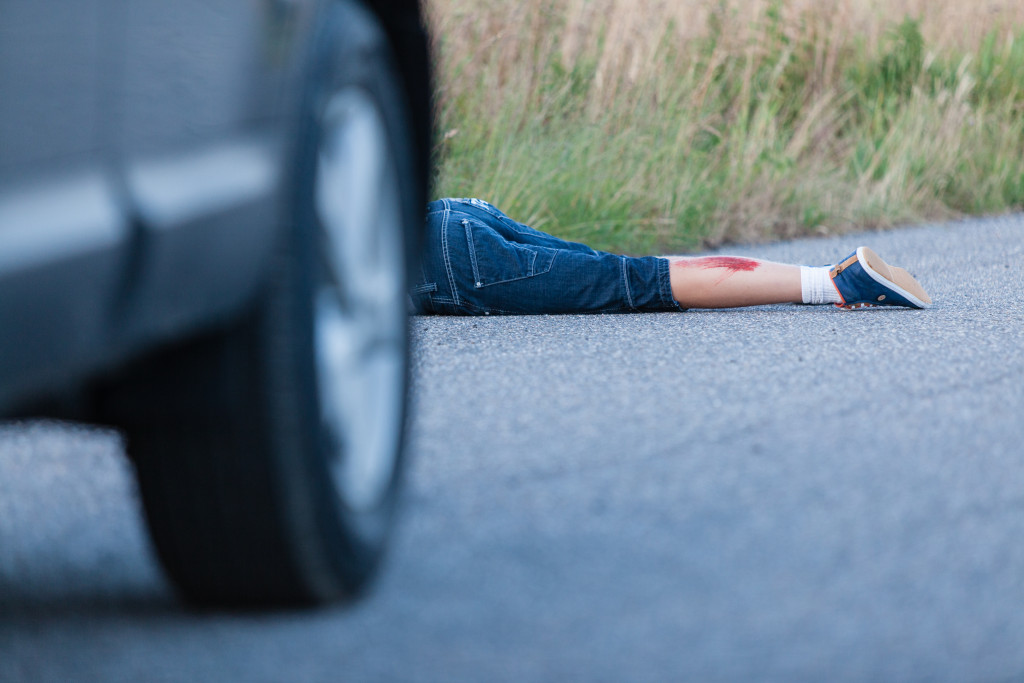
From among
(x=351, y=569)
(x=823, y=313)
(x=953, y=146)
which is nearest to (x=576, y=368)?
(x=823, y=313)

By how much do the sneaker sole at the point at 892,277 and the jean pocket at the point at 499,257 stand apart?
2.99 feet

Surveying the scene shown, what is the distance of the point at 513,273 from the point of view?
3852mm

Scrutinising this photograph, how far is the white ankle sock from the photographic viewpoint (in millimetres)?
3924

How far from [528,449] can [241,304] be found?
3.38 ft

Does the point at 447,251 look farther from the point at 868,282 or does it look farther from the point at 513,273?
the point at 868,282

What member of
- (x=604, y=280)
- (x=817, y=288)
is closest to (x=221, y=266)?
(x=604, y=280)

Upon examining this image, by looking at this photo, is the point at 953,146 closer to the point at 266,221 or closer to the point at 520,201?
the point at 520,201

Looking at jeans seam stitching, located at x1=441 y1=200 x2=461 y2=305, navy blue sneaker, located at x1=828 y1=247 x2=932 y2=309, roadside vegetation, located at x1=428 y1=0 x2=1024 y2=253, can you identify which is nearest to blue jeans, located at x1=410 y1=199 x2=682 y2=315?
jeans seam stitching, located at x1=441 y1=200 x2=461 y2=305

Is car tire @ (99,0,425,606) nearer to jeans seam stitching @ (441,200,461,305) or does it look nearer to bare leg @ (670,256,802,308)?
jeans seam stitching @ (441,200,461,305)

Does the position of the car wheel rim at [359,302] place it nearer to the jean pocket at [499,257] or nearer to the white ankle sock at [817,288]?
the jean pocket at [499,257]

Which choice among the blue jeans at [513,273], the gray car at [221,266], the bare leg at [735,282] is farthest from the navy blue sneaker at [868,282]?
the gray car at [221,266]

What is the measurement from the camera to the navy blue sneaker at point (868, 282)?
153 inches

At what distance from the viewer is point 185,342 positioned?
146cm

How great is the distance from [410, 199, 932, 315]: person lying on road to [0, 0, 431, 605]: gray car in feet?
6.33
